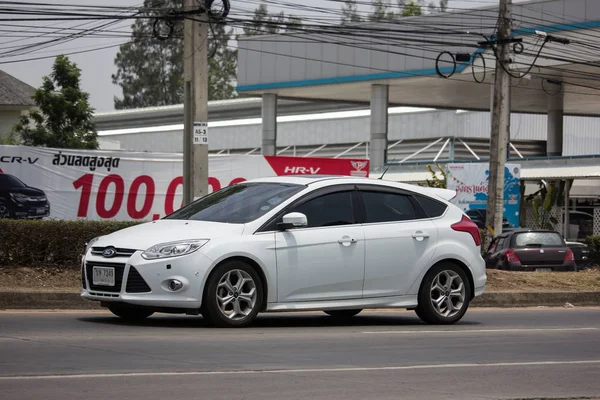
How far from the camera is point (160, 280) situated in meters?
10.7

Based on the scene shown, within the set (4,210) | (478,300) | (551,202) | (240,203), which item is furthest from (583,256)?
(551,202)

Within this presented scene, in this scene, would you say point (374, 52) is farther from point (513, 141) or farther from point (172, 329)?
point (172, 329)

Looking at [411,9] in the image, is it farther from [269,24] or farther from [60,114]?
[269,24]

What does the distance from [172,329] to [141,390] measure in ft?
12.4

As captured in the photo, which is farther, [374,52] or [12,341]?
[374,52]

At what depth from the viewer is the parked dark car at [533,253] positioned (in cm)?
2211

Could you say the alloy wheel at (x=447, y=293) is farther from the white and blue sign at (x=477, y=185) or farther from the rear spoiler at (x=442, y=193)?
the white and blue sign at (x=477, y=185)

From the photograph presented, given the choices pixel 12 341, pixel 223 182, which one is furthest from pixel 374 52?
pixel 12 341

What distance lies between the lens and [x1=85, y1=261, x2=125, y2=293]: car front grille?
35.7ft

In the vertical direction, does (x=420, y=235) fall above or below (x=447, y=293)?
above

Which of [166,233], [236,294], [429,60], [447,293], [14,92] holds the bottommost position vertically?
[447,293]

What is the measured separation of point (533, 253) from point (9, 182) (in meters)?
10.5

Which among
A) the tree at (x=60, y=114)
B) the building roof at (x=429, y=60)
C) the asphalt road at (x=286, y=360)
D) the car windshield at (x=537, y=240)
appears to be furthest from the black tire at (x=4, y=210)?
the tree at (x=60, y=114)

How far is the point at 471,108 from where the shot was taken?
56281mm
